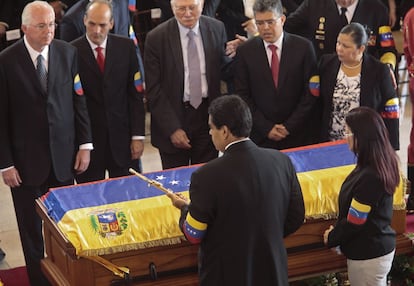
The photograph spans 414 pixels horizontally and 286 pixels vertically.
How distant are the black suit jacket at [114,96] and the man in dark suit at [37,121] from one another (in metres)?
0.23

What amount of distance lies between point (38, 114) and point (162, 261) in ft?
→ 4.01

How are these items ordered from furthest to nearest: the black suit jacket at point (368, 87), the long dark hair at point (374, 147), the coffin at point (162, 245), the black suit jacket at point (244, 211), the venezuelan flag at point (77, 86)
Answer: the black suit jacket at point (368, 87) < the venezuelan flag at point (77, 86) < the coffin at point (162, 245) < the long dark hair at point (374, 147) < the black suit jacket at point (244, 211)

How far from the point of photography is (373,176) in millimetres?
4055

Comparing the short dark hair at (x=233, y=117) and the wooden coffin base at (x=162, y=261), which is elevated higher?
the short dark hair at (x=233, y=117)

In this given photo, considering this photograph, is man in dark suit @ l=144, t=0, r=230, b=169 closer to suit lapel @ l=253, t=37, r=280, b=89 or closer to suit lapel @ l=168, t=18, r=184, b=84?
suit lapel @ l=168, t=18, r=184, b=84

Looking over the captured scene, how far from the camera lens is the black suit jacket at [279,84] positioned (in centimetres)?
559

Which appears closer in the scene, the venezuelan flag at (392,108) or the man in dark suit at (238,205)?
the man in dark suit at (238,205)

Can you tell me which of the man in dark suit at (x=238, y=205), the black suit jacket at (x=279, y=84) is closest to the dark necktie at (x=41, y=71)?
the black suit jacket at (x=279, y=84)

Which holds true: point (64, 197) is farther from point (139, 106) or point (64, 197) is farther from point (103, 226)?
A: point (139, 106)

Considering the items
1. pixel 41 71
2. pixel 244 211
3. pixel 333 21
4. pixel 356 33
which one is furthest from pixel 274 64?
pixel 244 211

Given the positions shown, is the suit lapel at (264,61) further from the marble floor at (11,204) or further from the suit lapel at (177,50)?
the marble floor at (11,204)

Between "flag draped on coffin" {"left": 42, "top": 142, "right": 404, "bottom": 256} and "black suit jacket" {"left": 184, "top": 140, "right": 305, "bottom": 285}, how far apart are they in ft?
1.97

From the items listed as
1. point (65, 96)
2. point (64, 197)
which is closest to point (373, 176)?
→ point (64, 197)

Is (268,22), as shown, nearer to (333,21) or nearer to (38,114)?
(333,21)
